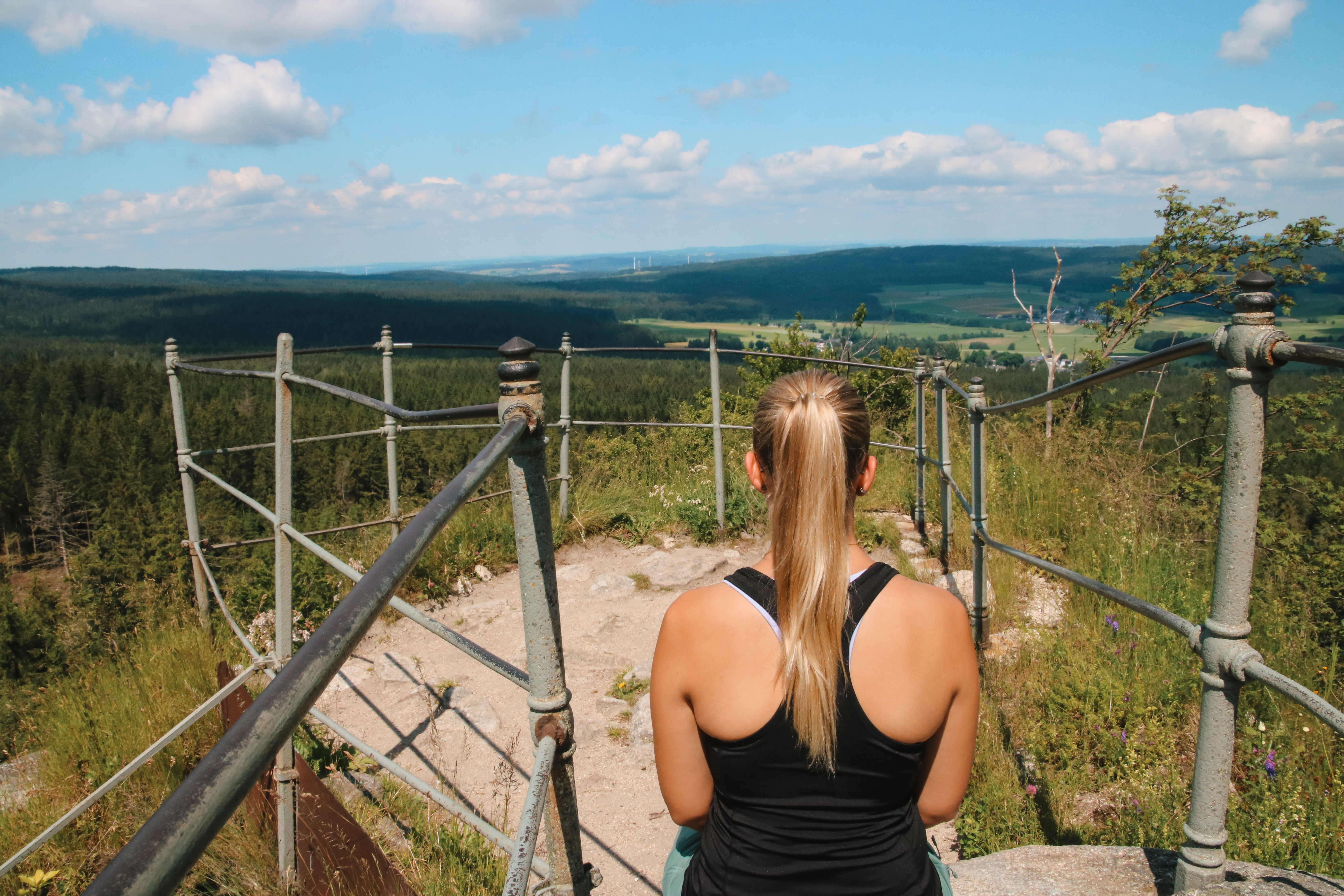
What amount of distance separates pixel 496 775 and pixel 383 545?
3.05m

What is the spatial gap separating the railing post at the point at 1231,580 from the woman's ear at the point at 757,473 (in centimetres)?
73

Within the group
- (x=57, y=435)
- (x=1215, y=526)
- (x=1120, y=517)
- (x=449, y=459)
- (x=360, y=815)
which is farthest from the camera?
(x=57, y=435)

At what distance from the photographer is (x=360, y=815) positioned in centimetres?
288

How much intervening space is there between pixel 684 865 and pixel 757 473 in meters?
0.79

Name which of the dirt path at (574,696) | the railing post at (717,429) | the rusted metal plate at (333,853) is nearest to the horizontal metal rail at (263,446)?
the dirt path at (574,696)

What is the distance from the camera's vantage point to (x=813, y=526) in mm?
1347

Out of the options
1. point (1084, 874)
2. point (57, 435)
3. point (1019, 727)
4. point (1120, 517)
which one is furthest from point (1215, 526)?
point (57, 435)

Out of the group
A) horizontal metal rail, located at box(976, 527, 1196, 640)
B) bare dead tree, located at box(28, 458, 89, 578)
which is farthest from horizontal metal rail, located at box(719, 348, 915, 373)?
bare dead tree, located at box(28, 458, 89, 578)

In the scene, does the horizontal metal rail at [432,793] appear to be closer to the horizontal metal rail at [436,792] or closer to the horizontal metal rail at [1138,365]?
the horizontal metal rail at [436,792]

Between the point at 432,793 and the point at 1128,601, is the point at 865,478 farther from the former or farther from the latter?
the point at 432,793

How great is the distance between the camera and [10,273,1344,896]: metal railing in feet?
1.62

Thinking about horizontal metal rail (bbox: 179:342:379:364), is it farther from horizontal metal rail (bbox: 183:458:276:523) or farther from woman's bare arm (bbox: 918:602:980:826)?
woman's bare arm (bbox: 918:602:980:826)

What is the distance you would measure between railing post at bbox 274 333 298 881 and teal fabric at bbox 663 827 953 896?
1202mm

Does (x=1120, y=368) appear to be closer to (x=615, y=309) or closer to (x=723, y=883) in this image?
(x=723, y=883)
